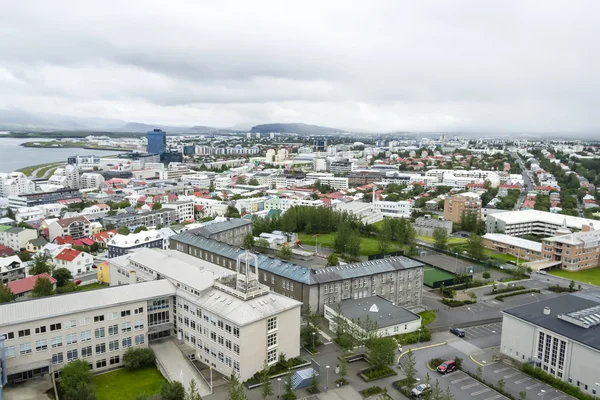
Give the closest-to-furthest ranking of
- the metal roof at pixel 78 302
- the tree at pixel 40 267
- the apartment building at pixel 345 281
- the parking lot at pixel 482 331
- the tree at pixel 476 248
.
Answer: the metal roof at pixel 78 302 → the parking lot at pixel 482 331 → the apartment building at pixel 345 281 → the tree at pixel 40 267 → the tree at pixel 476 248

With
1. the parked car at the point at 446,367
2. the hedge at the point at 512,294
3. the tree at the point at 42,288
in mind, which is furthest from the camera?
the hedge at the point at 512,294

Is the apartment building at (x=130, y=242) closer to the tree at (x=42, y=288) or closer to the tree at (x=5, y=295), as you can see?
the tree at (x=42, y=288)

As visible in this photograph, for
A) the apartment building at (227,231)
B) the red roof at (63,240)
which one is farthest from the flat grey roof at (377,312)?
the red roof at (63,240)

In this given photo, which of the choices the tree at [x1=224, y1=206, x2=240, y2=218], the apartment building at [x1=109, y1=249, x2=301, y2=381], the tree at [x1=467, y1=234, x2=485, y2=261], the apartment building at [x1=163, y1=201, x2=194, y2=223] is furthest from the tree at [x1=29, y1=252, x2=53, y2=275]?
the tree at [x1=467, y1=234, x2=485, y2=261]

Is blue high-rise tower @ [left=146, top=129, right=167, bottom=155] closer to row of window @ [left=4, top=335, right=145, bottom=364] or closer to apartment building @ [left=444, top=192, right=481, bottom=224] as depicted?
apartment building @ [left=444, top=192, right=481, bottom=224]

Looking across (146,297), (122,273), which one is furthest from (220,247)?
(146,297)

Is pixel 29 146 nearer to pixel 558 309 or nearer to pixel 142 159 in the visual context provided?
pixel 142 159
